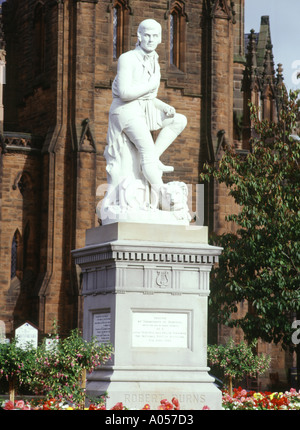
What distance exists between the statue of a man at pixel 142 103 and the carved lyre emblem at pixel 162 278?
1379 millimetres

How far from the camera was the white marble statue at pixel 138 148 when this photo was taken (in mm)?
15633

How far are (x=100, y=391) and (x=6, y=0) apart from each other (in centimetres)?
3804

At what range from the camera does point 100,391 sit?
1462 centimetres

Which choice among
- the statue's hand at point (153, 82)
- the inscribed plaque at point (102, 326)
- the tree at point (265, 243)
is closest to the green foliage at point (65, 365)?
the inscribed plaque at point (102, 326)

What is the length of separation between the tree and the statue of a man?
11229mm

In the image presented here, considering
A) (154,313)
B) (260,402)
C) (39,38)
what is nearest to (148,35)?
(154,313)

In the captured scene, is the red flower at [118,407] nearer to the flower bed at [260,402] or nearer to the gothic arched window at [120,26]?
the flower bed at [260,402]

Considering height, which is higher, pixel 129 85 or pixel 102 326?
pixel 129 85

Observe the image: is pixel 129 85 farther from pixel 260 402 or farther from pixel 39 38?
pixel 39 38

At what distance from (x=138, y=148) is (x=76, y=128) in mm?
26967

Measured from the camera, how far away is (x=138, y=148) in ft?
52.2

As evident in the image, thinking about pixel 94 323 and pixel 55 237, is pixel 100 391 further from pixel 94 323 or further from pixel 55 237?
pixel 55 237
